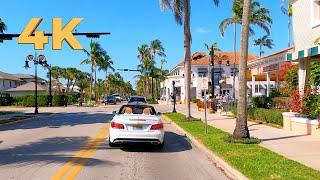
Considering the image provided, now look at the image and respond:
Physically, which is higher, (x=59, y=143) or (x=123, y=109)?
(x=123, y=109)

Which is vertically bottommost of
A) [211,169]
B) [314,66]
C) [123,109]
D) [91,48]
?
[211,169]

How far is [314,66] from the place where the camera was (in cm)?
2498

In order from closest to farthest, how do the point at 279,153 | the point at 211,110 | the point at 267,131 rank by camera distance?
the point at 279,153, the point at 267,131, the point at 211,110

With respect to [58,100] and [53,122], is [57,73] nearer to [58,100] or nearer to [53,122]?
[58,100]

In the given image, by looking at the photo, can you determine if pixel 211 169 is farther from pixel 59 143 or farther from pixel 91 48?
pixel 91 48

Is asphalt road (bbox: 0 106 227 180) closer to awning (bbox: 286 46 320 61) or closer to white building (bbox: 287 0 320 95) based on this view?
awning (bbox: 286 46 320 61)

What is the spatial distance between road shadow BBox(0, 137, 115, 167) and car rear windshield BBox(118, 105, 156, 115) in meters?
1.95

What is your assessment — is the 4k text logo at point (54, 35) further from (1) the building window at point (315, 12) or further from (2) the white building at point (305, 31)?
(1) the building window at point (315, 12)

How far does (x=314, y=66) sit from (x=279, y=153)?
12.1 metres

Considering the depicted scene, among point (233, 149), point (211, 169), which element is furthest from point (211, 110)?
point (211, 169)

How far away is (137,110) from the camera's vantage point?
59.2 ft

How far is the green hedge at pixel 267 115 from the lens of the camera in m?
23.6

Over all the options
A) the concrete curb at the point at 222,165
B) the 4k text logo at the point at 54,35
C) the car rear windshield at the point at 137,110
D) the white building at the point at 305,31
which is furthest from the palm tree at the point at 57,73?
the concrete curb at the point at 222,165

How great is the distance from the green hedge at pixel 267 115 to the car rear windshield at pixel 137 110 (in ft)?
26.4
